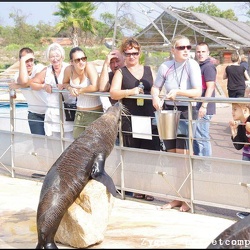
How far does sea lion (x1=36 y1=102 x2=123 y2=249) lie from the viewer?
15.4ft

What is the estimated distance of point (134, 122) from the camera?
6.48 meters

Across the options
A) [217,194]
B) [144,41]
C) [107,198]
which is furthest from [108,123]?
[144,41]

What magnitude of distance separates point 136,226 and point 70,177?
99cm

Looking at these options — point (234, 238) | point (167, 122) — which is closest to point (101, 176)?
point (167, 122)

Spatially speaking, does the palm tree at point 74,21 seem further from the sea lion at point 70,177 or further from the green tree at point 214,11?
the sea lion at point 70,177

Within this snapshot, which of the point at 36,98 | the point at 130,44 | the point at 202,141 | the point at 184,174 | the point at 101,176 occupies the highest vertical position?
the point at 130,44

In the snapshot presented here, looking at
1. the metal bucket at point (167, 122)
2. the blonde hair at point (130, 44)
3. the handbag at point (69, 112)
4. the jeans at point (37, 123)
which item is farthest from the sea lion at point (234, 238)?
the jeans at point (37, 123)

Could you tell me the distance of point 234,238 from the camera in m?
3.87

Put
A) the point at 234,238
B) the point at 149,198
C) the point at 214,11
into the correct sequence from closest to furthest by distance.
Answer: the point at 234,238
the point at 149,198
the point at 214,11

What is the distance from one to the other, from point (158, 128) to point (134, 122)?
0.61m

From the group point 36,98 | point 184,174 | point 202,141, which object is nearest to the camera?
point 184,174

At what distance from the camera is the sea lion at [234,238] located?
3.65m

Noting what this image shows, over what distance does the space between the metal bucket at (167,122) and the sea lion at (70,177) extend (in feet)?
1.85

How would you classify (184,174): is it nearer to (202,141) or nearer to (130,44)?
(202,141)
